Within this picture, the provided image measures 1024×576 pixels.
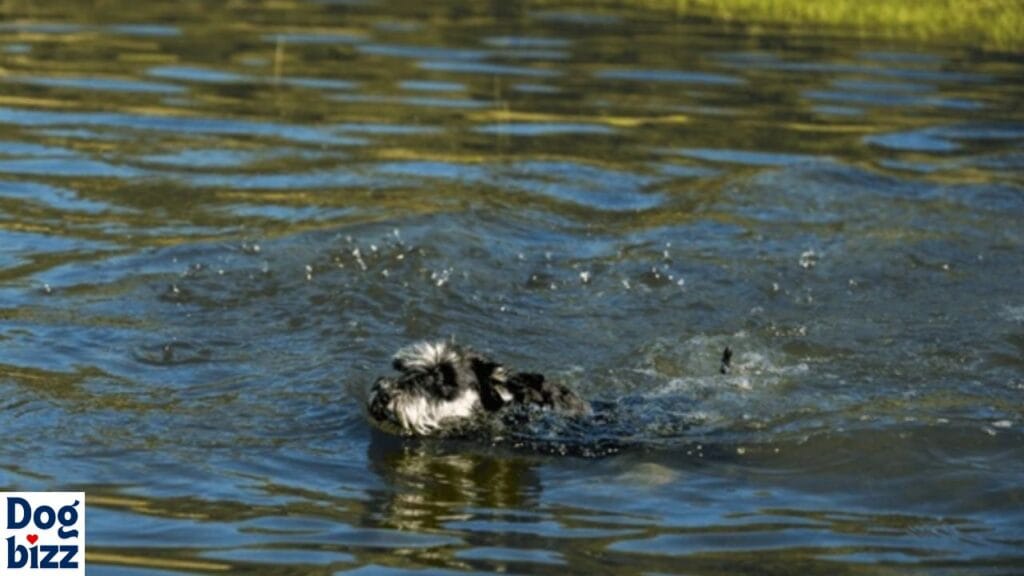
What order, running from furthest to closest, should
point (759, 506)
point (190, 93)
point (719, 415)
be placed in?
point (190, 93) → point (719, 415) → point (759, 506)

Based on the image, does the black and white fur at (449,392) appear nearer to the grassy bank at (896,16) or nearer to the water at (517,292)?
the water at (517,292)

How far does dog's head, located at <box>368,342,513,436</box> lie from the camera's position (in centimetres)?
819

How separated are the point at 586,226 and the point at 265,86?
225 inches

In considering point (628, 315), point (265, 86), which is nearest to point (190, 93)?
point (265, 86)

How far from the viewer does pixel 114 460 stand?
7855mm

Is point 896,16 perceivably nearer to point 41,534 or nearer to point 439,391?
point 439,391

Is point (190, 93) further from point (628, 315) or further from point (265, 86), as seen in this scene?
point (628, 315)

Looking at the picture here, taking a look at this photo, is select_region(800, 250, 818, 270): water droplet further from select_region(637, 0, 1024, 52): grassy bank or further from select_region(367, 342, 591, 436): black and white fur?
select_region(637, 0, 1024, 52): grassy bank

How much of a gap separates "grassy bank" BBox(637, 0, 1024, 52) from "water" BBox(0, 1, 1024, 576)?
1117 mm

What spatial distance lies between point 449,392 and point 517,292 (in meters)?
2.76

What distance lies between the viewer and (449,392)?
27.0ft

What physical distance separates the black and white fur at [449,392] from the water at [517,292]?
0.13 metres

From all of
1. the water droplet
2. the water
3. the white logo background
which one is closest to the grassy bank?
the water

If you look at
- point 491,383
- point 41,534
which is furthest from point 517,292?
point 41,534
